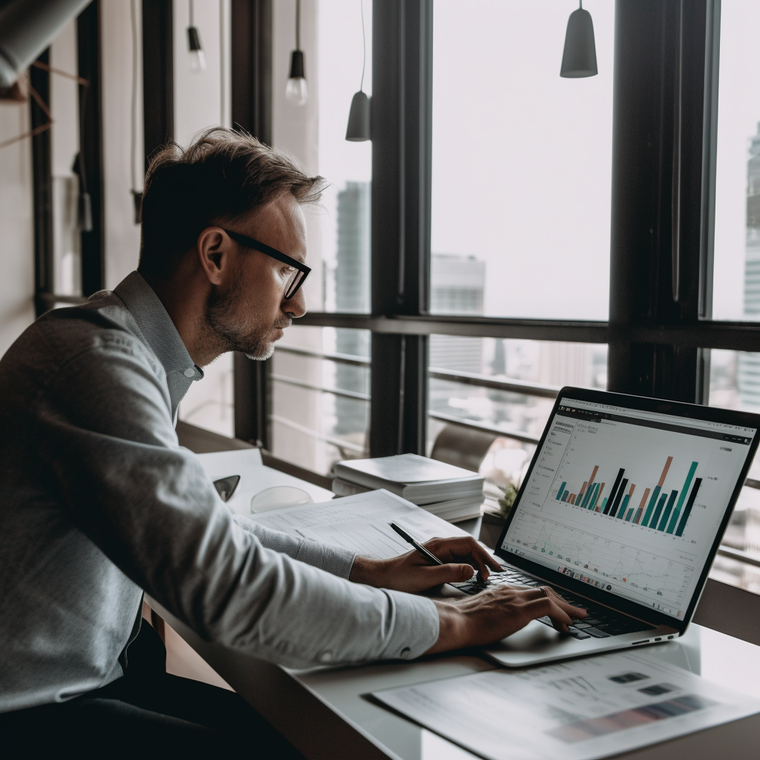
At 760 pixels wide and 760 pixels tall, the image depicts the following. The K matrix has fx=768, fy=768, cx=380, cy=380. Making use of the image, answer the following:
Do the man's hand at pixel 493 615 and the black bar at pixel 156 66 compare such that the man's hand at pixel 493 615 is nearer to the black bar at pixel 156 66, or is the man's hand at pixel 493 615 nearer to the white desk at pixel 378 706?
the white desk at pixel 378 706

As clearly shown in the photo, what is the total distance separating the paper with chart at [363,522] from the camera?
1393 mm

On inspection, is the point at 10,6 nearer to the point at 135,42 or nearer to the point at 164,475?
the point at 164,475

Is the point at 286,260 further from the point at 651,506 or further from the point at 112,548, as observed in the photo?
the point at 651,506

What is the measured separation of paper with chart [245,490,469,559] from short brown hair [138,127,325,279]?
22.2 inches

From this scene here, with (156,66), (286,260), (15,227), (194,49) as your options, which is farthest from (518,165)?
(15,227)

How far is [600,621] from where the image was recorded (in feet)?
3.59

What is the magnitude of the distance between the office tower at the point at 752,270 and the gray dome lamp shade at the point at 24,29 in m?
1.27

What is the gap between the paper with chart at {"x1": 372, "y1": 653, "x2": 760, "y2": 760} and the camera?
0.76 m

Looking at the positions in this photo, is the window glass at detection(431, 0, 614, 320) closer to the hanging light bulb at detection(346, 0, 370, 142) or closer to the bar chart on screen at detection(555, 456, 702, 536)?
the hanging light bulb at detection(346, 0, 370, 142)

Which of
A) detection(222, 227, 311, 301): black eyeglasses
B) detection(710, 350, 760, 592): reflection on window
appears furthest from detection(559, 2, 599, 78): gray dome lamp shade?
detection(222, 227, 311, 301): black eyeglasses

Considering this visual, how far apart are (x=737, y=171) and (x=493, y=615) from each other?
1004 millimetres

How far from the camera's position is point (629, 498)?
117cm

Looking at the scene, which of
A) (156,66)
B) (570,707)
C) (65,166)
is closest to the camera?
(570,707)

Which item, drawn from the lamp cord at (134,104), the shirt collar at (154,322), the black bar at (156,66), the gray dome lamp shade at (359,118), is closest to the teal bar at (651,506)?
the shirt collar at (154,322)
